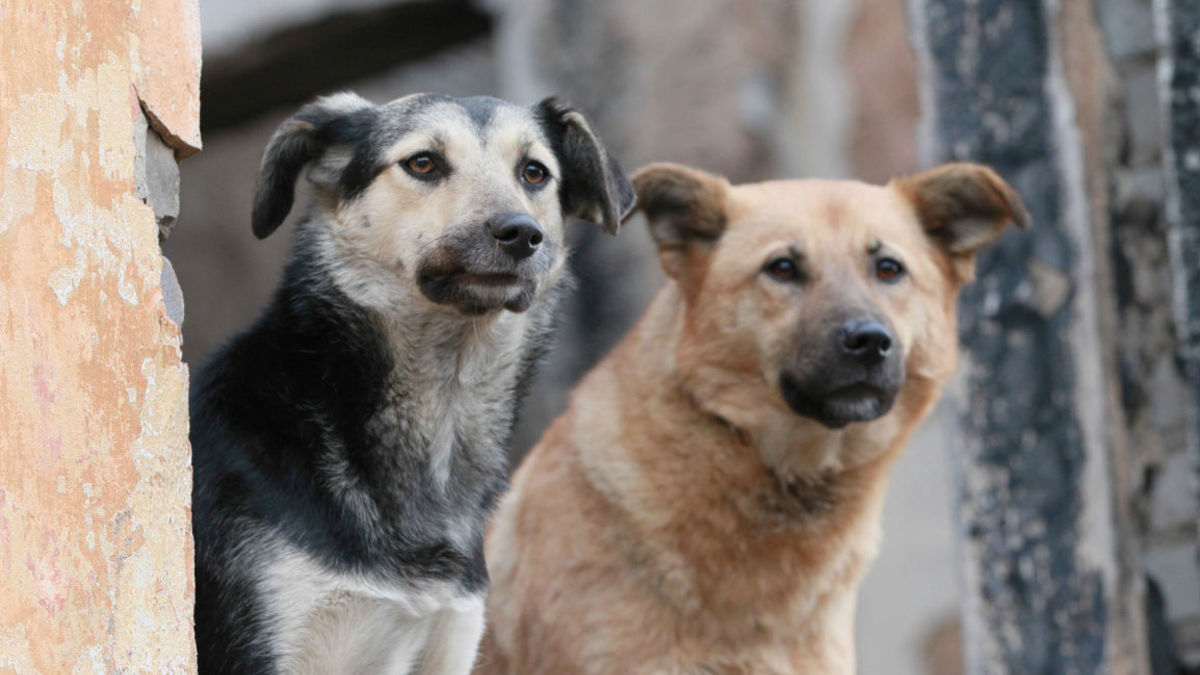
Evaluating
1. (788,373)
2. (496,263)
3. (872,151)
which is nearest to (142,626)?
(496,263)

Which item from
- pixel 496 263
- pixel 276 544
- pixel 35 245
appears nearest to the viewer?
pixel 35 245

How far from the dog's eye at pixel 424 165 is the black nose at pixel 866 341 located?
3.68 feet

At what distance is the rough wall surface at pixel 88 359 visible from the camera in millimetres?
1925

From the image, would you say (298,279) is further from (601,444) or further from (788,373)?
(788,373)

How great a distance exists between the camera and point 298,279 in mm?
2973

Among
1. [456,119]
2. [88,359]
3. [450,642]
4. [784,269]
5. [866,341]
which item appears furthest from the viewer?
[784,269]

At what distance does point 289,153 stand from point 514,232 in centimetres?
55

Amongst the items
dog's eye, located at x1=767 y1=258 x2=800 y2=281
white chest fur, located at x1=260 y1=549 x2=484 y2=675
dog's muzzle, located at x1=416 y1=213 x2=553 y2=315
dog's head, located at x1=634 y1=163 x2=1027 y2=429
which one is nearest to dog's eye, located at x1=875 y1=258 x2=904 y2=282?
dog's head, located at x1=634 y1=163 x2=1027 y2=429

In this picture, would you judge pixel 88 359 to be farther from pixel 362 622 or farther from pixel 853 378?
pixel 853 378

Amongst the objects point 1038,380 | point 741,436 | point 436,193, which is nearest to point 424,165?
point 436,193

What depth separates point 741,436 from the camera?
365 cm

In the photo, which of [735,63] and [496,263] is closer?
[496,263]

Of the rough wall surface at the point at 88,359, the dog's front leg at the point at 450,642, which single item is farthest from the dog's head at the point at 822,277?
the rough wall surface at the point at 88,359

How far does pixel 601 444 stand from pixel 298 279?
3.36 feet
